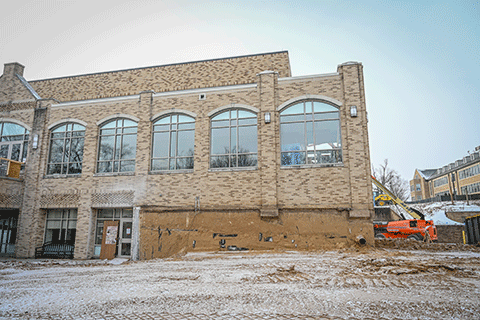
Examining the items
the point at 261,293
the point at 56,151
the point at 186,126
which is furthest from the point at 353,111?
the point at 56,151

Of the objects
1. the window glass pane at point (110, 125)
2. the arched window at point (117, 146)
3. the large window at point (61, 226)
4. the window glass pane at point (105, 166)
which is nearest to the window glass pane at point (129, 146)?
the arched window at point (117, 146)

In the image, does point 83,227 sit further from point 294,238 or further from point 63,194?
point 294,238

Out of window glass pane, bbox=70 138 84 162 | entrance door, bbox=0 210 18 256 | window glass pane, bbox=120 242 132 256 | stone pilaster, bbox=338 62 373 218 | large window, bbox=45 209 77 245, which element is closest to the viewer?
stone pilaster, bbox=338 62 373 218

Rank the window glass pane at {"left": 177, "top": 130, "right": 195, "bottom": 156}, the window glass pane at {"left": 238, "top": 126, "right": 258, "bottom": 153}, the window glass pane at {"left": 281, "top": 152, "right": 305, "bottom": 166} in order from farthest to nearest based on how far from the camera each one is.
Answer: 1. the window glass pane at {"left": 177, "top": 130, "right": 195, "bottom": 156}
2. the window glass pane at {"left": 238, "top": 126, "right": 258, "bottom": 153}
3. the window glass pane at {"left": 281, "top": 152, "right": 305, "bottom": 166}

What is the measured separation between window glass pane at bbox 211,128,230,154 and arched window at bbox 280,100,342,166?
2623 millimetres

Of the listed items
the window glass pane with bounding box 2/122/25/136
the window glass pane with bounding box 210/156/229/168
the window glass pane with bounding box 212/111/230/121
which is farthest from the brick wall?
the window glass pane with bounding box 210/156/229/168

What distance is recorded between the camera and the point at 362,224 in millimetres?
13883

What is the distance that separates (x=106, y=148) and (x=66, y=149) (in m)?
2.44

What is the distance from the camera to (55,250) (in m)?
17.1

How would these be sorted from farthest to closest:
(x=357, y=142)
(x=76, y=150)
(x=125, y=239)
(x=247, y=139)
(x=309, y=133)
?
(x=76, y=150) → (x=125, y=239) → (x=247, y=139) → (x=309, y=133) → (x=357, y=142)

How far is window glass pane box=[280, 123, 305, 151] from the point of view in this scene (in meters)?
15.3

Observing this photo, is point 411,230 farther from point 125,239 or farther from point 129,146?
point 129,146

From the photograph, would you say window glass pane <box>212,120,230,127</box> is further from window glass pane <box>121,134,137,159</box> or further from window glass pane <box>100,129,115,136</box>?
window glass pane <box>100,129,115,136</box>

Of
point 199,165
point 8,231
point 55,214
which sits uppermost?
point 199,165
